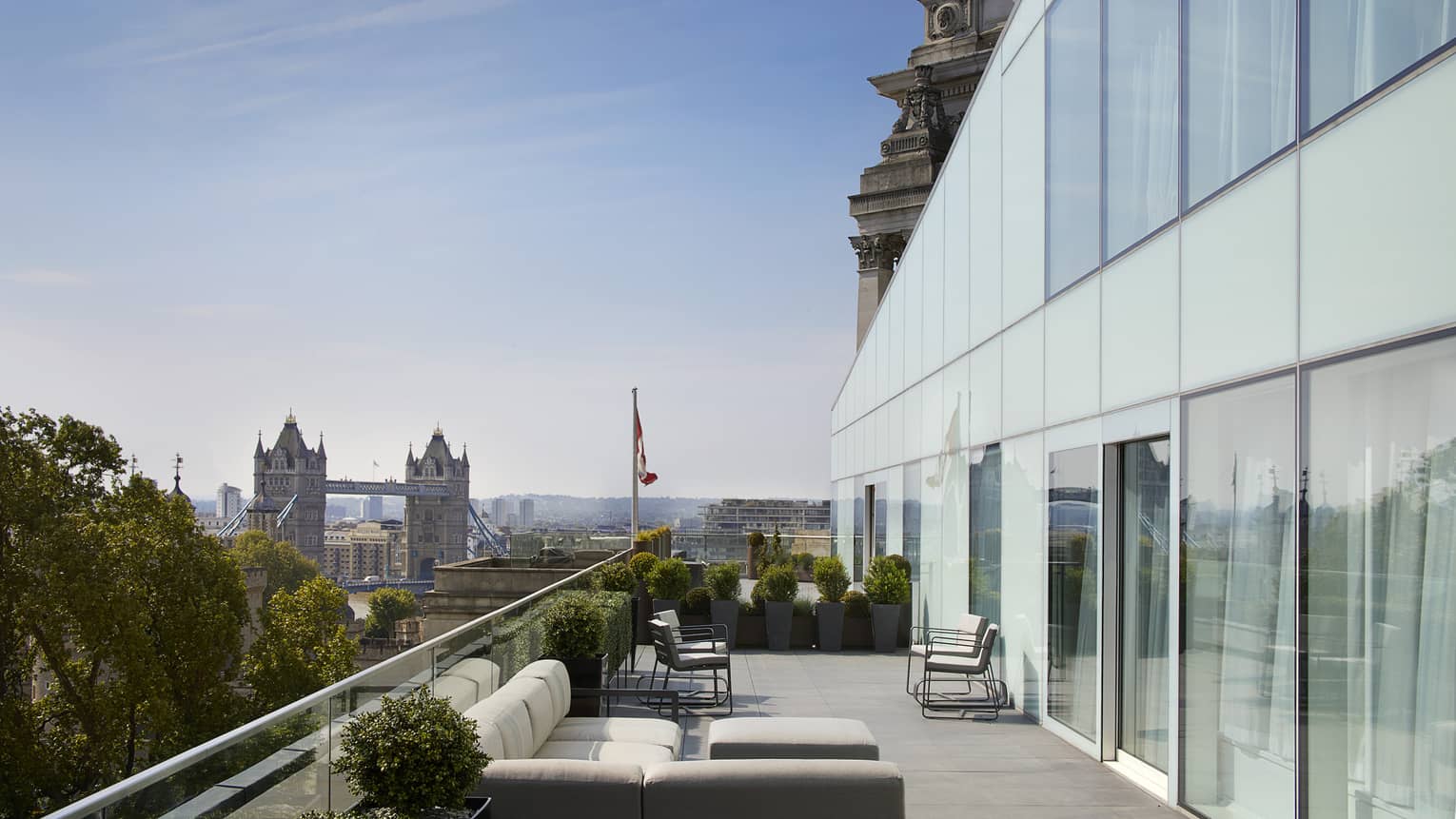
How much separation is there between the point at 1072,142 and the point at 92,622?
44597 mm

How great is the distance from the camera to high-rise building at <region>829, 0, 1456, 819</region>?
4.20m

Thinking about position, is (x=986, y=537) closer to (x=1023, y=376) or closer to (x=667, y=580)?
(x=1023, y=376)

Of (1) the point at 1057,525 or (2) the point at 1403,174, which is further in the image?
(1) the point at 1057,525

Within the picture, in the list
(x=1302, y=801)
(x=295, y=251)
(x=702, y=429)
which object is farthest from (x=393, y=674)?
(x=295, y=251)

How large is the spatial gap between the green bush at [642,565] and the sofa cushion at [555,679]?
7.29m

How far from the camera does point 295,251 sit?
110 meters

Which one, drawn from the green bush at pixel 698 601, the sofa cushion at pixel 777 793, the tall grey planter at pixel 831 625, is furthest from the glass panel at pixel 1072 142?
the green bush at pixel 698 601

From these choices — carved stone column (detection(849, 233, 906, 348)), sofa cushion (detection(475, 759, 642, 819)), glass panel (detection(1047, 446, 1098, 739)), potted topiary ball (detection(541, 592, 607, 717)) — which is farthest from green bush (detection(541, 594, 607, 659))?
carved stone column (detection(849, 233, 906, 348))

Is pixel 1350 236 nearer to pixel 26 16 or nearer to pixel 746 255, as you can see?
pixel 746 255

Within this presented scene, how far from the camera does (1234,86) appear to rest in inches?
225

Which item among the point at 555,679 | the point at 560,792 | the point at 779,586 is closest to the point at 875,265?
the point at 779,586

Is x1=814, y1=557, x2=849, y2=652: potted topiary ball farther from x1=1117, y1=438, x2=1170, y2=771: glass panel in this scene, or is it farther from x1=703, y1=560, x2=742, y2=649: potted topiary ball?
x1=1117, y1=438, x2=1170, y2=771: glass panel

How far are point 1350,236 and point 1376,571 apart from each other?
1370 mm

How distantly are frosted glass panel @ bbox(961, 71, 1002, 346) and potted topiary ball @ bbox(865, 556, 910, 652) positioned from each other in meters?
3.71
